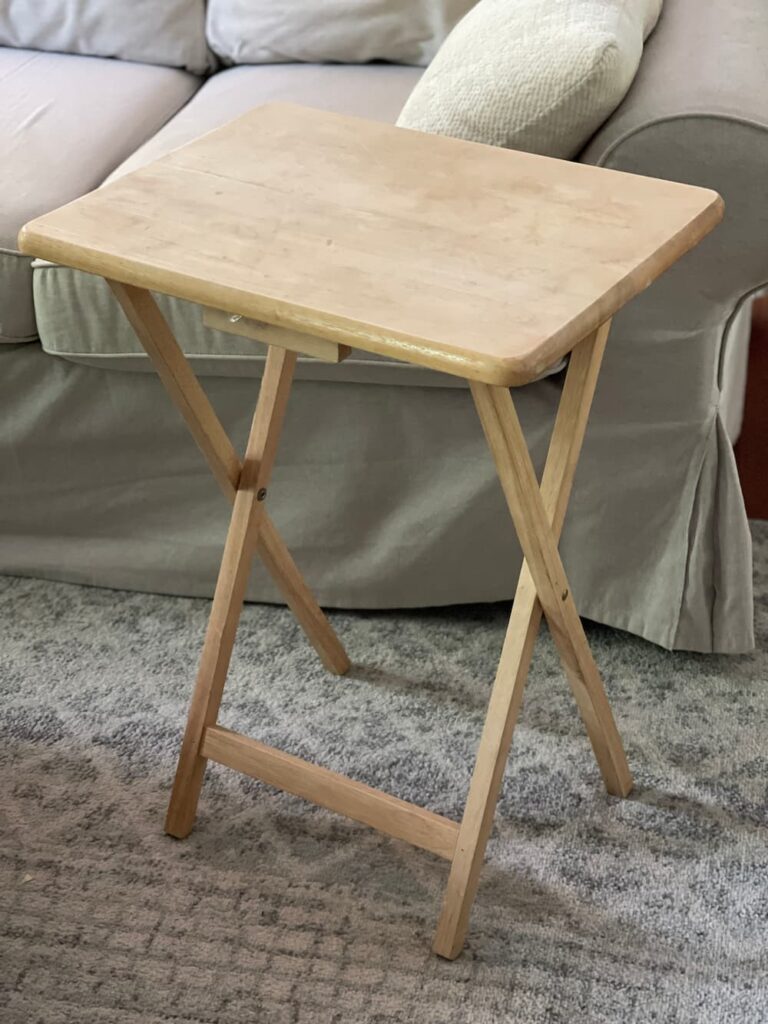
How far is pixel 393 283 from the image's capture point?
936 millimetres

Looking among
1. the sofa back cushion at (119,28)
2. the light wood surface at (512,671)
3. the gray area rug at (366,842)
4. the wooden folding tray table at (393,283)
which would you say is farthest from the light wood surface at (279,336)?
the sofa back cushion at (119,28)

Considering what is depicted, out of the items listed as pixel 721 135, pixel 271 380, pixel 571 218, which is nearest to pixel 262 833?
pixel 271 380

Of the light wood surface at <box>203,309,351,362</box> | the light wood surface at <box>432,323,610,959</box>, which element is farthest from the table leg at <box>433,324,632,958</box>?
the light wood surface at <box>203,309,351,362</box>

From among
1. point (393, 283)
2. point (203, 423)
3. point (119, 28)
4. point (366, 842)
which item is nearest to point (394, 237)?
point (393, 283)

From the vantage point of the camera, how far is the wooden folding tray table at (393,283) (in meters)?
0.91

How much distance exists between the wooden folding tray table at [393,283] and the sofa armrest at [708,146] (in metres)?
0.16

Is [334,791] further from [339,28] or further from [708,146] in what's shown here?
[339,28]

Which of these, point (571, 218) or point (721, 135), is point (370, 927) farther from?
point (721, 135)

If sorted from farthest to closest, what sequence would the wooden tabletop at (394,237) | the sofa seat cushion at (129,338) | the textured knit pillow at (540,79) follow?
the sofa seat cushion at (129,338) < the textured knit pillow at (540,79) < the wooden tabletop at (394,237)

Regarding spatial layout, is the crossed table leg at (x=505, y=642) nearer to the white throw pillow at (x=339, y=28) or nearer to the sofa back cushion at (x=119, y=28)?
the white throw pillow at (x=339, y=28)

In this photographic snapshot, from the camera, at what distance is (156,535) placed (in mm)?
1662

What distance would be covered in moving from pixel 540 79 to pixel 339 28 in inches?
29.1

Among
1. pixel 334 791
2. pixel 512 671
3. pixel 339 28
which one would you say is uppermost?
pixel 339 28

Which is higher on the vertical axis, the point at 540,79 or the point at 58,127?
the point at 540,79
